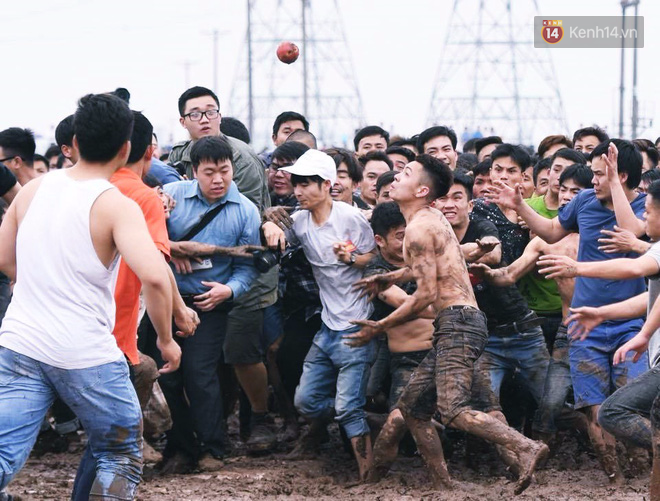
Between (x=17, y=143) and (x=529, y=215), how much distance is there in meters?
4.10

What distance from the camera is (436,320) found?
652cm

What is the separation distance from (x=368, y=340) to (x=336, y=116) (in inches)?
1258

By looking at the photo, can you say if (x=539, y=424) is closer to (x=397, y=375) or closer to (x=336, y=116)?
(x=397, y=375)

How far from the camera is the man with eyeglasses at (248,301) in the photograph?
782 cm

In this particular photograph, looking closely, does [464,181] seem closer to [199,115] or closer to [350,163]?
[350,163]

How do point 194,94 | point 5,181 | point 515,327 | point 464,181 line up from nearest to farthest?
point 5,181
point 515,327
point 464,181
point 194,94

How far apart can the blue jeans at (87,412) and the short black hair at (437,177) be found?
8.84 ft

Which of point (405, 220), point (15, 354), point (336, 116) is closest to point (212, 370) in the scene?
point (405, 220)

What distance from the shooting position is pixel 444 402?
20.7ft

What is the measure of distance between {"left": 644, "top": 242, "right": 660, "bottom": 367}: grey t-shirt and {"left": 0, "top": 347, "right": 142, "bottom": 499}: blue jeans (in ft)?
9.61

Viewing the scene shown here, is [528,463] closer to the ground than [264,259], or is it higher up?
closer to the ground

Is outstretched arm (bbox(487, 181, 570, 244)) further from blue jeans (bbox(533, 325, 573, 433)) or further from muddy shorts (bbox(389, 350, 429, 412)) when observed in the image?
muddy shorts (bbox(389, 350, 429, 412))

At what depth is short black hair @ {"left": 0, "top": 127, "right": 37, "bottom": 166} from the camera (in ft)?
27.3

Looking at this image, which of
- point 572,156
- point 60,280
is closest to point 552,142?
point 572,156
